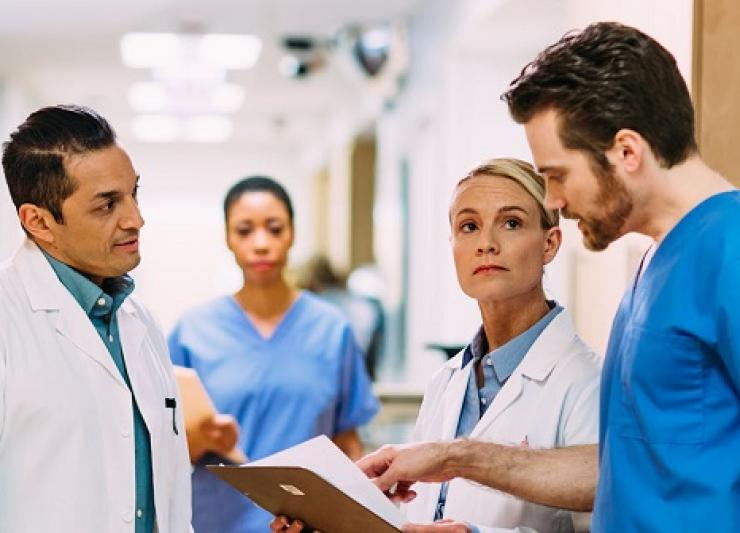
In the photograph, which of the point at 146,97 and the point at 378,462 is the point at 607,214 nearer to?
the point at 378,462

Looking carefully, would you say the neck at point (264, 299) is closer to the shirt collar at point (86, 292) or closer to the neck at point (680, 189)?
the shirt collar at point (86, 292)

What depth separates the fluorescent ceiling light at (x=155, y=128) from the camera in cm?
1077

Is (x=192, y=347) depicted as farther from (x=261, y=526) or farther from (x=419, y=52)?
(x=419, y=52)

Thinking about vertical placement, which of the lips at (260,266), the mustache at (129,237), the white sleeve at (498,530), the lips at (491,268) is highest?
the mustache at (129,237)

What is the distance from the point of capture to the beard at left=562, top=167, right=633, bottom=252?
4.64 feet

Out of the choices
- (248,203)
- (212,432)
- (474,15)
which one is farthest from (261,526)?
(474,15)

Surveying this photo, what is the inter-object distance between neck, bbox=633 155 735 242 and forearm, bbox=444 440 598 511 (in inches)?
16.3

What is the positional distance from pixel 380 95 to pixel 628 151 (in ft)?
16.9

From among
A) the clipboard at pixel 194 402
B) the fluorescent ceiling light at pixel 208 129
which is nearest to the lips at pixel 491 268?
the clipboard at pixel 194 402

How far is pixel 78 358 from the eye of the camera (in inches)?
67.9

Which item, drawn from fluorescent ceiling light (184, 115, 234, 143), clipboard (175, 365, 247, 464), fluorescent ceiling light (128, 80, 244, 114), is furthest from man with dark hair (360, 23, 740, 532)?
fluorescent ceiling light (184, 115, 234, 143)

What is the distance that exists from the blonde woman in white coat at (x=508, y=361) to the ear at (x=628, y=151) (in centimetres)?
46

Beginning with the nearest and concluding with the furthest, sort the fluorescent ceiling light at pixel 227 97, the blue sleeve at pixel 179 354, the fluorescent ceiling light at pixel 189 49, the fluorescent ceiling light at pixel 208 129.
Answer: the blue sleeve at pixel 179 354 < the fluorescent ceiling light at pixel 189 49 < the fluorescent ceiling light at pixel 227 97 < the fluorescent ceiling light at pixel 208 129

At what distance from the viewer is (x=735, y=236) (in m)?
1.33
